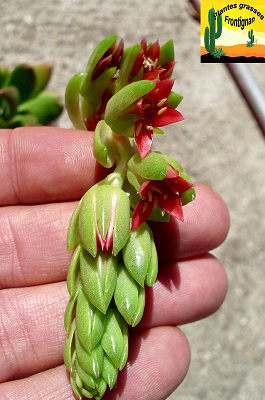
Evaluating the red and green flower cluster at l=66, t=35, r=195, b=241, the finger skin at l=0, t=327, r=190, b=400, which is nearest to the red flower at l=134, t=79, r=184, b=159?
the red and green flower cluster at l=66, t=35, r=195, b=241

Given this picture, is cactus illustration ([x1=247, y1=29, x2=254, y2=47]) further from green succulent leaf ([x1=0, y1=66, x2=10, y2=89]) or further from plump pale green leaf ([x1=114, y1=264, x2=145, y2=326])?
plump pale green leaf ([x1=114, y1=264, x2=145, y2=326])

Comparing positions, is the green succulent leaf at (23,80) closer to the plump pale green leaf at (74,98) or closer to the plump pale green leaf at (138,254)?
the plump pale green leaf at (74,98)

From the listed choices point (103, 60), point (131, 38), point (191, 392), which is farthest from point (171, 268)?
point (131, 38)

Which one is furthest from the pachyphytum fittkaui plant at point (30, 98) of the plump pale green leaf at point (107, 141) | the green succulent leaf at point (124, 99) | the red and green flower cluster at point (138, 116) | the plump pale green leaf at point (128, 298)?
the plump pale green leaf at point (128, 298)

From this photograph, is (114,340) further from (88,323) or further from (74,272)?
(74,272)

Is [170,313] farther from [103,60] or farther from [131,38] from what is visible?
[131,38]
